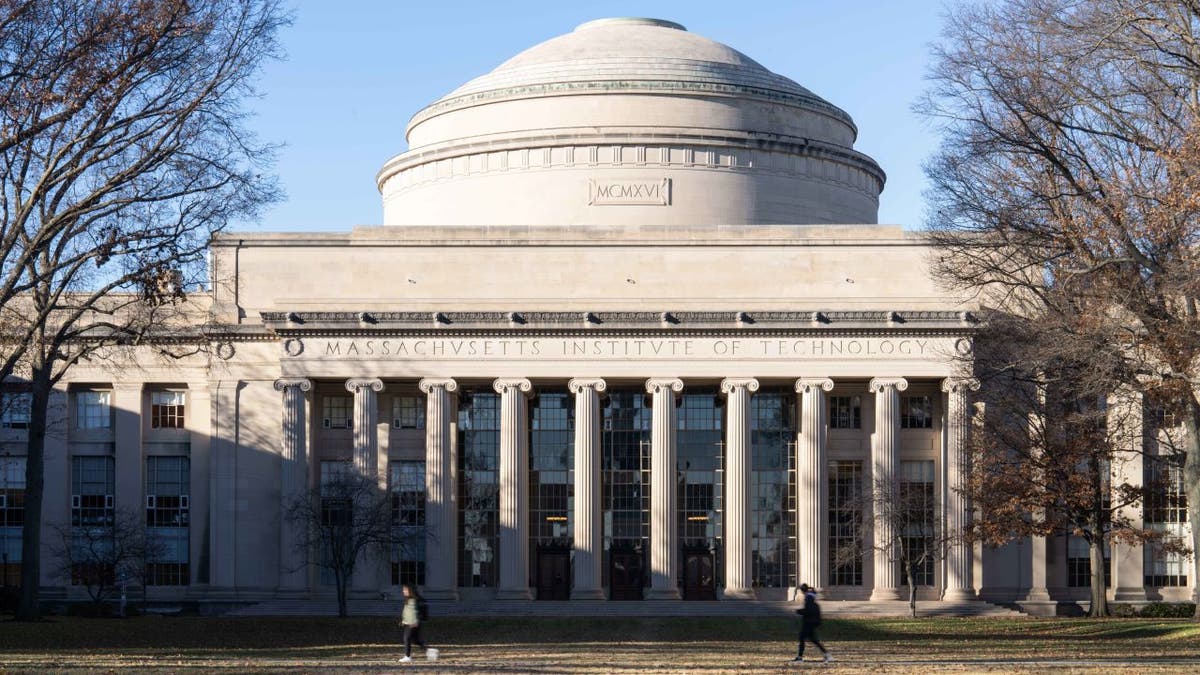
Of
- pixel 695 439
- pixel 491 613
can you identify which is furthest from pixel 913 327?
pixel 491 613

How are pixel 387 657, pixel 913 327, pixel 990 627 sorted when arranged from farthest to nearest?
pixel 913 327, pixel 990 627, pixel 387 657

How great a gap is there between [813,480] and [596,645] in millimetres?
28611

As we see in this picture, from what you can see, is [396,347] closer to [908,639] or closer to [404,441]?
[404,441]

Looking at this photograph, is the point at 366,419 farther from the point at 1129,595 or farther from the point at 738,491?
the point at 1129,595

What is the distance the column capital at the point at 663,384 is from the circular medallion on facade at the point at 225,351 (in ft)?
57.8

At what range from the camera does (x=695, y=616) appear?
74875 mm

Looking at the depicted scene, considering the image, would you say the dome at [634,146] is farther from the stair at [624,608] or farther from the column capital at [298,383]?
the stair at [624,608]

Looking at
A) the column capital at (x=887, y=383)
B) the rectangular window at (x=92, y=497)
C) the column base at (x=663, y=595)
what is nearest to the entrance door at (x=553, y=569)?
the column base at (x=663, y=595)

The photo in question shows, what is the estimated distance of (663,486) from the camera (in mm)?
81125

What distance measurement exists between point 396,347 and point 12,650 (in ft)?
108

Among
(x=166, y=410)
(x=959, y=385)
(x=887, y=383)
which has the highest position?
(x=887, y=383)

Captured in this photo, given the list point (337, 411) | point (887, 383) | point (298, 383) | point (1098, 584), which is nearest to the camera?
point (1098, 584)

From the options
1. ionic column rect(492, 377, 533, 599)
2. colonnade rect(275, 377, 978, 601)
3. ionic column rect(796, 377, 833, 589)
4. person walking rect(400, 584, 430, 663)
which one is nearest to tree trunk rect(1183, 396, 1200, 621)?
person walking rect(400, 584, 430, 663)

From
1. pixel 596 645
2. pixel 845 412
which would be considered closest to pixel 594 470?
pixel 845 412
